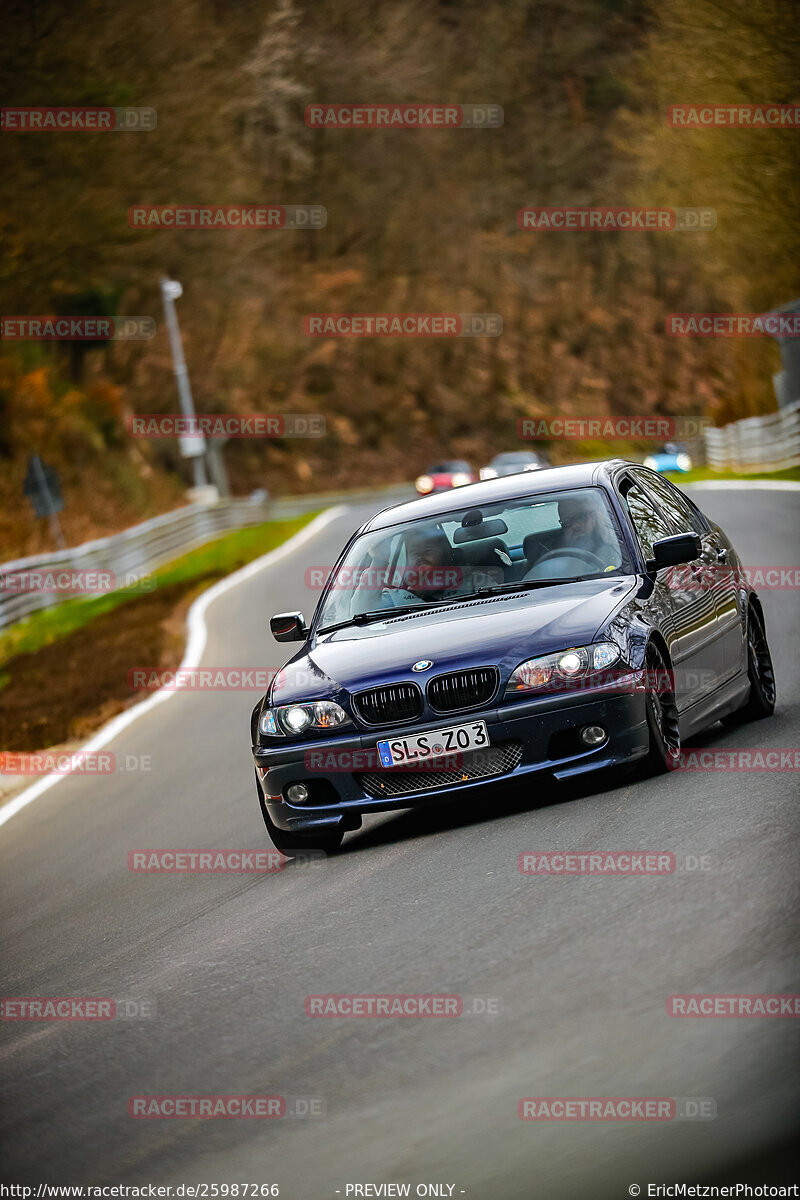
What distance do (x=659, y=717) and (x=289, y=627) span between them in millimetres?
2248

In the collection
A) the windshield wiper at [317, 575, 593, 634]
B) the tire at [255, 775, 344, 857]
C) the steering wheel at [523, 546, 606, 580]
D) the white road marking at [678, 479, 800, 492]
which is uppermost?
the steering wheel at [523, 546, 606, 580]

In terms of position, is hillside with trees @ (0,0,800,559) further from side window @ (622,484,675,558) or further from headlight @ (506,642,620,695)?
headlight @ (506,642,620,695)

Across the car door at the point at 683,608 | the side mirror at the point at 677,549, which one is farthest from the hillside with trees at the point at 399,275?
the side mirror at the point at 677,549

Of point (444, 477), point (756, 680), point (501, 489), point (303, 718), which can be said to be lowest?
point (444, 477)

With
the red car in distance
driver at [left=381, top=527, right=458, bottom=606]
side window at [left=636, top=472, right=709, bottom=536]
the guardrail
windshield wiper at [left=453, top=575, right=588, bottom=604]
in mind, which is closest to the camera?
windshield wiper at [left=453, top=575, right=588, bottom=604]

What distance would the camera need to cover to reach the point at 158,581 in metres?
33.9

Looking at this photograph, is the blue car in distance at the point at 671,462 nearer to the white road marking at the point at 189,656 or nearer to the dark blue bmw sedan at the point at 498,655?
the white road marking at the point at 189,656

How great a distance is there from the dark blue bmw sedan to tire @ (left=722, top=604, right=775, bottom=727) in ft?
0.15

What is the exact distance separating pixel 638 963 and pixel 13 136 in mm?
36664

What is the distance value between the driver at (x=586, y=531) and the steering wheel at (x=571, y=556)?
1 centimetres

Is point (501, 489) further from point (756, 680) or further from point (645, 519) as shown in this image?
point (756, 680)

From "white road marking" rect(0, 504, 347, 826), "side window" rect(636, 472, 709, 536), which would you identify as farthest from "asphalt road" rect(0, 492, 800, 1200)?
"white road marking" rect(0, 504, 347, 826)

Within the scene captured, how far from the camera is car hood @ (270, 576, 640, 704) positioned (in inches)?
288

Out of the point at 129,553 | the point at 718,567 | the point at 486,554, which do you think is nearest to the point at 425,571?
the point at 486,554
